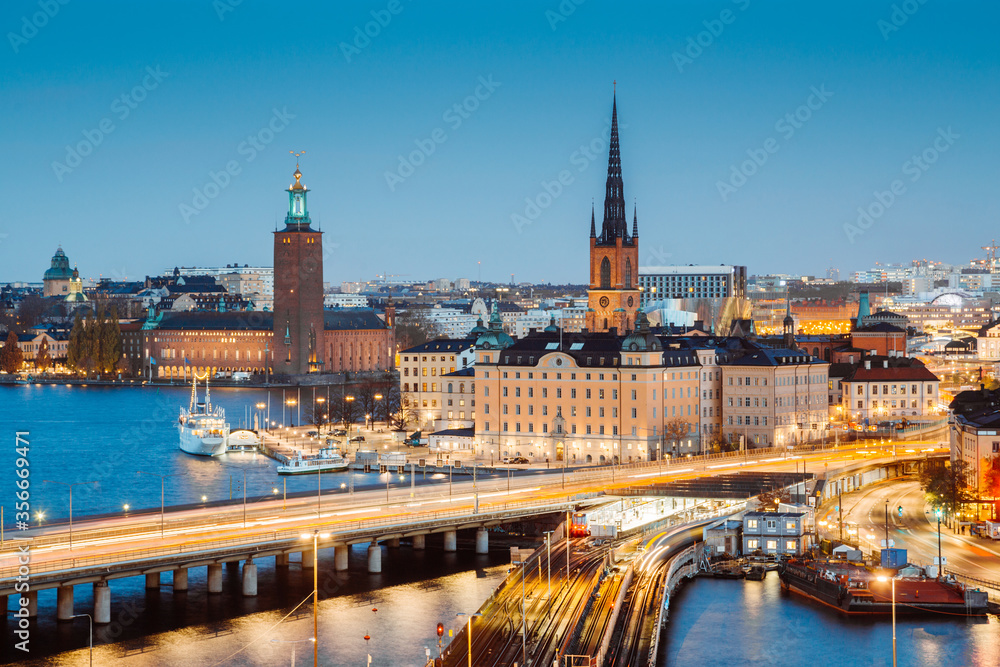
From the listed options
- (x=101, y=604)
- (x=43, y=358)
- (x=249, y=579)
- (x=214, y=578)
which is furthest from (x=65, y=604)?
(x=43, y=358)

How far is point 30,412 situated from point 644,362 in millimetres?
37853

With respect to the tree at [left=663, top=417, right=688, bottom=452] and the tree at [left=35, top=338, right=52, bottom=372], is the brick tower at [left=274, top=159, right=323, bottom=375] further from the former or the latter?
the tree at [left=663, top=417, right=688, bottom=452]

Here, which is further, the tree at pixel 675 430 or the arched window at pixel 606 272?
the arched window at pixel 606 272

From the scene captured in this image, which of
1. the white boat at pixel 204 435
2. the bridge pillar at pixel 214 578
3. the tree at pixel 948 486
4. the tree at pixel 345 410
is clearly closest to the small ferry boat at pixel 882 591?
the tree at pixel 948 486

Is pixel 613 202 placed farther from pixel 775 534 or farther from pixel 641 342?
pixel 775 534

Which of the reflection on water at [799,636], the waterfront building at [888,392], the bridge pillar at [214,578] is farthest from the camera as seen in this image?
the waterfront building at [888,392]

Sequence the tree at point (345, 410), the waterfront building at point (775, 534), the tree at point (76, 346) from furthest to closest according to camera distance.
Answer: the tree at point (76, 346) < the tree at point (345, 410) < the waterfront building at point (775, 534)

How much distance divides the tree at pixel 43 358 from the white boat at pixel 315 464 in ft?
220

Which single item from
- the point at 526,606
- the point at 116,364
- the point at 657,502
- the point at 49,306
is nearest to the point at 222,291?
the point at 49,306

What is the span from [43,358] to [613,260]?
5624cm

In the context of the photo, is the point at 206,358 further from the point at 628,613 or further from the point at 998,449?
the point at 628,613

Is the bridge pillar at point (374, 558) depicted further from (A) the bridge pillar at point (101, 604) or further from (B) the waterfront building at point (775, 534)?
(B) the waterfront building at point (775, 534)

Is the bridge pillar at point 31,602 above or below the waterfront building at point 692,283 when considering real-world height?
below

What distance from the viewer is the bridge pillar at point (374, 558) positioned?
3173 cm
